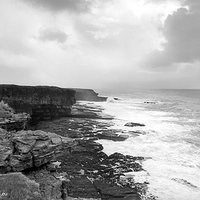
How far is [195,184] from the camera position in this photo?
70.5ft

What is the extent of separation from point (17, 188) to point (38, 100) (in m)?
40.1

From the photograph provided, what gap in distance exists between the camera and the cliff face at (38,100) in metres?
49.1

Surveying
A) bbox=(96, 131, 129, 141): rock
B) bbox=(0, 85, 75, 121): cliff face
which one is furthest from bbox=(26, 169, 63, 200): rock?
bbox=(0, 85, 75, 121): cliff face

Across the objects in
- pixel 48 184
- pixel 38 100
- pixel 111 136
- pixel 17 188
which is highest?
pixel 38 100

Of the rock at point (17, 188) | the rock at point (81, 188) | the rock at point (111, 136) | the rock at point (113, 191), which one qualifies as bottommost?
the rock at point (113, 191)

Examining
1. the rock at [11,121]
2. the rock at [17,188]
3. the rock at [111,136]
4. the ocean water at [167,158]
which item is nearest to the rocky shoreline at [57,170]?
the rock at [17,188]

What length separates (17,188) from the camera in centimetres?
1312

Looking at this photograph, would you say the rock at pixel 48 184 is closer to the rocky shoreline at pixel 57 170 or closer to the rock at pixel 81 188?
the rocky shoreline at pixel 57 170

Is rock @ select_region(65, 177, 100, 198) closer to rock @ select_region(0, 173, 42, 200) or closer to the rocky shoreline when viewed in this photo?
the rocky shoreline

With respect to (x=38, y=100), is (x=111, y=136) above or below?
below

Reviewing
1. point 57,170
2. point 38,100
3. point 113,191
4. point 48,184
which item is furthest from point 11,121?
point 38,100

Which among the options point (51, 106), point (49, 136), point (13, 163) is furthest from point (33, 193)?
point (51, 106)

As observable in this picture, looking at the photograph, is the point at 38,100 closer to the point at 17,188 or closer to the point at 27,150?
the point at 27,150

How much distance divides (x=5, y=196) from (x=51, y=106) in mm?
43679
